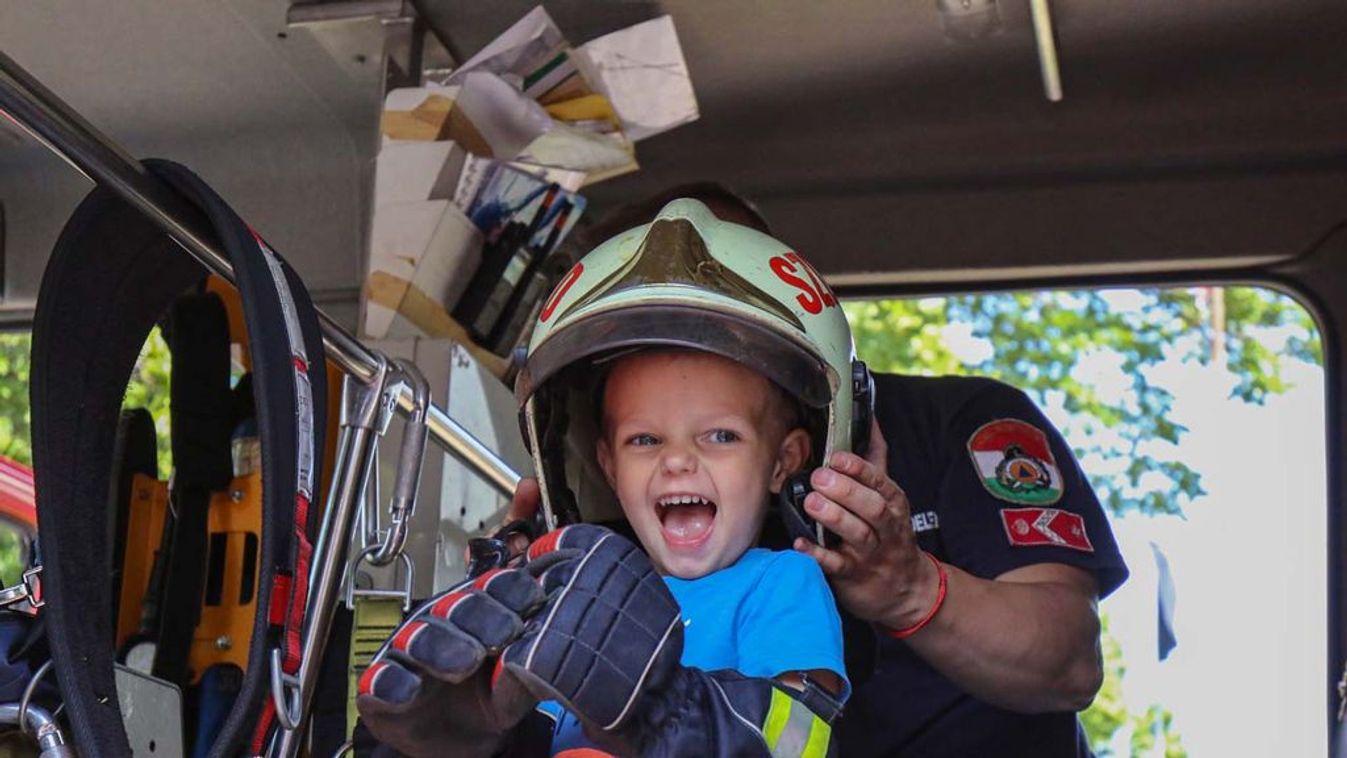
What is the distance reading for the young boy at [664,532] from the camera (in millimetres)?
1680

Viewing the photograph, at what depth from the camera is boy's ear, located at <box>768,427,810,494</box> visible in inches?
89.9

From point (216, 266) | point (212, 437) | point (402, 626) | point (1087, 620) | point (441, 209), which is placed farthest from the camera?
point (441, 209)

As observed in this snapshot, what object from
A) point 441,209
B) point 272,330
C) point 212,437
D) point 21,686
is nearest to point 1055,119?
point 441,209

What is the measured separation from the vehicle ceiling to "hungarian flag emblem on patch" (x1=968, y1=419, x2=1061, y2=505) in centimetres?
101

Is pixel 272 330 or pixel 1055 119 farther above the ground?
pixel 1055 119

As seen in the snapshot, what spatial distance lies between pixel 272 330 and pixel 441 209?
4.73 feet

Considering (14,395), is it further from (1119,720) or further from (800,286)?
(1119,720)

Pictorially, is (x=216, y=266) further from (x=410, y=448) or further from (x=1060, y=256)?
(x=1060, y=256)

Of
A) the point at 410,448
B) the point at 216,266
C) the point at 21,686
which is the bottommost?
the point at 21,686

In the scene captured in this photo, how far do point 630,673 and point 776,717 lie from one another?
0.22 metres

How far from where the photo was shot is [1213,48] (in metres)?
3.44

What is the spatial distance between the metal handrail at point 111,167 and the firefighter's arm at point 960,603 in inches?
28.6

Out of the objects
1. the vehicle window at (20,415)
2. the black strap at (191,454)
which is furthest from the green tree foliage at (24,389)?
the black strap at (191,454)

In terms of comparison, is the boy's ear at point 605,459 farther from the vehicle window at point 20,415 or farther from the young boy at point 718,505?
the vehicle window at point 20,415
